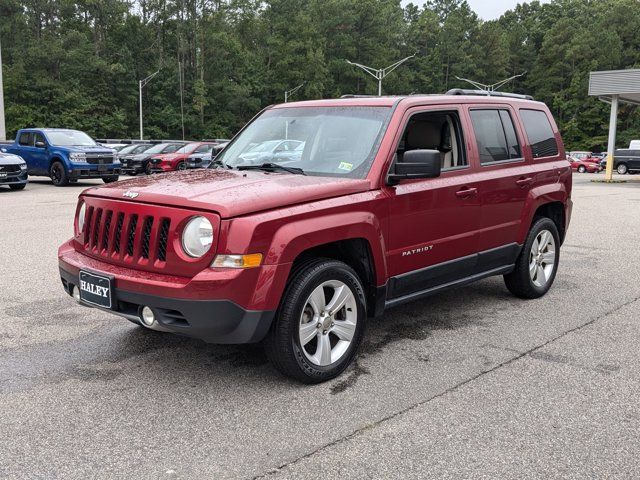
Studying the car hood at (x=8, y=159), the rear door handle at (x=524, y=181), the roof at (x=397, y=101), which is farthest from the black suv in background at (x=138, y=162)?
the rear door handle at (x=524, y=181)

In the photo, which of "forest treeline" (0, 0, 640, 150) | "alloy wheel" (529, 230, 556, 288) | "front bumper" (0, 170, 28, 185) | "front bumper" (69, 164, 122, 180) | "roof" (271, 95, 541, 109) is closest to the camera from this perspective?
"roof" (271, 95, 541, 109)

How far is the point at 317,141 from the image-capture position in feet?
15.6

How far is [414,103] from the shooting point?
4785mm

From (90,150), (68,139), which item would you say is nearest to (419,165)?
(90,150)

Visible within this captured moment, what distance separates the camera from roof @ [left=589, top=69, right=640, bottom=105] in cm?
2873

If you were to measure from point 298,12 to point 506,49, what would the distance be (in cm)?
3294

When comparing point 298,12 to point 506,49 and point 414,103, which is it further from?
point 414,103

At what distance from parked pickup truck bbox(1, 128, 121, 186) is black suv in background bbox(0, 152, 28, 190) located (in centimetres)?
134

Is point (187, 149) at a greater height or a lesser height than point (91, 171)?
greater

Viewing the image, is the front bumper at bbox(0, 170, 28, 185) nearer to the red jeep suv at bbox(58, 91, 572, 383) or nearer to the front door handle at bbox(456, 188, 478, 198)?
the red jeep suv at bbox(58, 91, 572, 383)

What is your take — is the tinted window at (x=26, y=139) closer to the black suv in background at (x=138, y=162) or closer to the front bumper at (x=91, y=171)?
the front bumper at (x=91, y=171)

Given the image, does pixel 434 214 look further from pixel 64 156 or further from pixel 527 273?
pixel 64 156

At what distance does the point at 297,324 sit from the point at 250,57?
7638 cm

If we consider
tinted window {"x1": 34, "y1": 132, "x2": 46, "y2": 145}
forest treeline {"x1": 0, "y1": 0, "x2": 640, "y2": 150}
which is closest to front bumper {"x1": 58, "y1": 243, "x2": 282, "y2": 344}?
tinted window {"x1": 34, "y1": 132, "x2": 46, "y2": 145}
